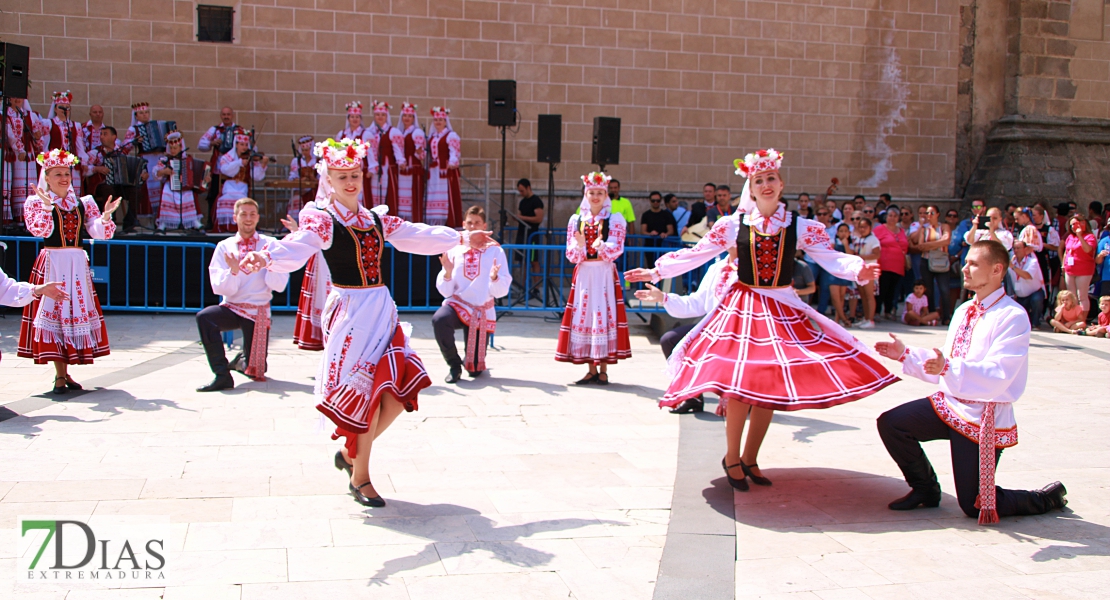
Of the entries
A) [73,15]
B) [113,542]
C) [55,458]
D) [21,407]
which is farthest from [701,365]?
[73,15]

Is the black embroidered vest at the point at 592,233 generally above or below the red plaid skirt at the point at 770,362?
above

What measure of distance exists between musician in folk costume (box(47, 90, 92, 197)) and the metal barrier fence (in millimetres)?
1581

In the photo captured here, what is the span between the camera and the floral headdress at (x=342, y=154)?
483 cm

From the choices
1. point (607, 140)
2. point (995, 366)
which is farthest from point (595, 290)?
point (607, 140)

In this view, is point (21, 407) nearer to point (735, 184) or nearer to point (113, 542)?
point (113, 542)

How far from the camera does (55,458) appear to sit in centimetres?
532

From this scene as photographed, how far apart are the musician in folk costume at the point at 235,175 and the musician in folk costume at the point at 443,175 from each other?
2311 millimetres

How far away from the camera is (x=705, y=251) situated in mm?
5430

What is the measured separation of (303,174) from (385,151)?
1.30 m

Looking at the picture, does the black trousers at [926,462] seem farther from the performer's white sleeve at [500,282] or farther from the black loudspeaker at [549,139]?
the black loudspeaker at [549,139]

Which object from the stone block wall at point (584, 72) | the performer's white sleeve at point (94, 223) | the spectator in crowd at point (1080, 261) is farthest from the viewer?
the stone block wall at point (584, 72)

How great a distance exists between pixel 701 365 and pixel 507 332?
633cm

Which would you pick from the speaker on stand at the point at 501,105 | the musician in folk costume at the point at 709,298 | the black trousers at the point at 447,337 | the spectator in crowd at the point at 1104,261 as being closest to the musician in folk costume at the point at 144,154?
the speaker on stand at the point at 501,105

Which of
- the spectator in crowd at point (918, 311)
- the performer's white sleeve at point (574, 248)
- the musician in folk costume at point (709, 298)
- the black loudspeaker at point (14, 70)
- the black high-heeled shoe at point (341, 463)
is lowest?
the black high-heeled shoe at point (341, 463)
